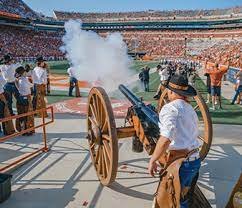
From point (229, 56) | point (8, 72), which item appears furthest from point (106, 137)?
point (229, 56)

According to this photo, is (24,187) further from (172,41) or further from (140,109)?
(172,41)

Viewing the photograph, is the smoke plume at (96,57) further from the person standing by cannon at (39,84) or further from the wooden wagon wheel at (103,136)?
the wooden wagon wheel at (103,136)

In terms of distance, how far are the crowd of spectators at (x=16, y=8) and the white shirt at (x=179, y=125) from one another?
2793 inches

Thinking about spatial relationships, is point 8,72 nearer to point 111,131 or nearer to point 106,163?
point 106,163

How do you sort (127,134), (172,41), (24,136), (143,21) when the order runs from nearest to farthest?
(127,134) < (24,136) < (172,41) < (143,21)

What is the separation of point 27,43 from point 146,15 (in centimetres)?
4914

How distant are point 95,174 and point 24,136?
3.28 meters

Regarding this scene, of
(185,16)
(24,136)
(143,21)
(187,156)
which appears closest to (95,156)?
(187,156)

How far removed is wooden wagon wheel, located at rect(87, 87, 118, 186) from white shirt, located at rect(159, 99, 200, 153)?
4.49 ft

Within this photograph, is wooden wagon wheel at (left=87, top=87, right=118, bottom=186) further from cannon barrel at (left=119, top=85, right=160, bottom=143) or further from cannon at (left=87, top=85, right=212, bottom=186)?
cannon barrel at (left=119, top=85, right=160, bottom=143)

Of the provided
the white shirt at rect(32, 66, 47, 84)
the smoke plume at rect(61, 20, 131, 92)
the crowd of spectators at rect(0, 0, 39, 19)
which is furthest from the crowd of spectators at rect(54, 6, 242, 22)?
the white shirt at rect(32, 66, 47, 84)

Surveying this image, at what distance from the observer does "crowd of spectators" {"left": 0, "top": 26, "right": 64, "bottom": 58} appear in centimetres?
5397

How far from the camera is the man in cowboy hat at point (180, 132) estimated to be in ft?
11.1

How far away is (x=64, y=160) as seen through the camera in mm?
6812
